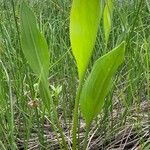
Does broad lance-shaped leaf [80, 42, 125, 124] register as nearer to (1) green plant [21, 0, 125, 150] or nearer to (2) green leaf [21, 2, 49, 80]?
(1) green plant [21, 0, 125, 150]

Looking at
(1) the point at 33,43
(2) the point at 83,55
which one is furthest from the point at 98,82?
(1) the point at 33,43

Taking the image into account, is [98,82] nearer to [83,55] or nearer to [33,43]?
[83,55]

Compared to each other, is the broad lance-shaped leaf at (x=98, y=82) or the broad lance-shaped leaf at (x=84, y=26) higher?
the broad lance-shaped leaf at (x=84, y=26)

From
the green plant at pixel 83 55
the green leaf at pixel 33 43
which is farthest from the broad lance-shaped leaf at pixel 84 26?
the green leaf at pixel 33 43

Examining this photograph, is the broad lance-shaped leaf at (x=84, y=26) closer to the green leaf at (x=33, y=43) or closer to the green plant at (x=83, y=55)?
the green plant at (x=83, y=55)

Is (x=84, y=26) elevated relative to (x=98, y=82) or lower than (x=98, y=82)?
elevated
